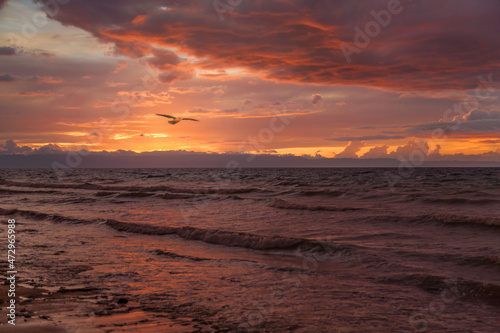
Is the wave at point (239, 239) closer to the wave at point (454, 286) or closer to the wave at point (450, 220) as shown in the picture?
the wave at point (454, 286)

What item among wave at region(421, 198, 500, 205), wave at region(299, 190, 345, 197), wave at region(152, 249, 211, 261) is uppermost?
wave at region(421, 198, 500, 205)

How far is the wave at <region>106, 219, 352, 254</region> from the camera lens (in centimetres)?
1259

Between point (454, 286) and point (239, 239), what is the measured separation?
7.59 meters

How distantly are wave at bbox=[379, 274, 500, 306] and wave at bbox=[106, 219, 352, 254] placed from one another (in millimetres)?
3059

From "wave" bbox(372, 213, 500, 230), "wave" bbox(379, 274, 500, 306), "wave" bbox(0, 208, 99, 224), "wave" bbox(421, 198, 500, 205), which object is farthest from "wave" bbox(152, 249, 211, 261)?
"wave" bbox(421, 198, 500, 205)

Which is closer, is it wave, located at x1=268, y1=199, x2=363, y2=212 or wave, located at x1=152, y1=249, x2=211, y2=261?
wave, located at x1=152, y1=249, x2=211, y2=261

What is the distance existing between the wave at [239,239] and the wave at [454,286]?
306 centimetres

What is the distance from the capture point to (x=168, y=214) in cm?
2253

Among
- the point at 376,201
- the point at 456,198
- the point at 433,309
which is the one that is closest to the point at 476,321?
the point at 433,309

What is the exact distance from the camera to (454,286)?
→ 834 centimetres

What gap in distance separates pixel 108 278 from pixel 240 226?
907 centimetres

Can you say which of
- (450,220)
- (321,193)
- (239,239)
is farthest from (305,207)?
(239,239)

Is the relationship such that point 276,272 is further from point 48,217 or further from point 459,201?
point 459,201

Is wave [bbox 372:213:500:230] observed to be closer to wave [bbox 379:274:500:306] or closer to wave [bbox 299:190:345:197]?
wave [bbox 379:274:500:306]
